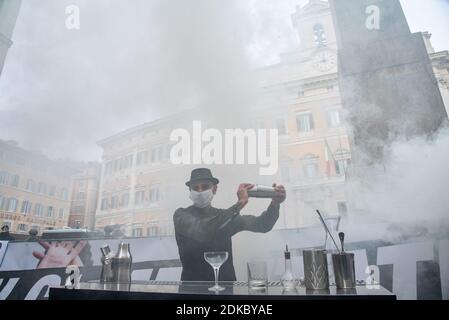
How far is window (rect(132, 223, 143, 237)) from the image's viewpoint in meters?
2.76

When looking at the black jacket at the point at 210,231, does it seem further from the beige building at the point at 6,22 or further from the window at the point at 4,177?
the beige building at the point at 6,22

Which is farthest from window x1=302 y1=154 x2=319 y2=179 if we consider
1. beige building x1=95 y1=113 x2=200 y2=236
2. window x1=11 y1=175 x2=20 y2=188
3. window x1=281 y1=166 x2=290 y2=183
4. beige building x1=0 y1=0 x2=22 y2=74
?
beige building x1=0 y1=0 x2=22 y2=74

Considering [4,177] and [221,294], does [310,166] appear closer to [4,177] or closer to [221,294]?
[221,294]

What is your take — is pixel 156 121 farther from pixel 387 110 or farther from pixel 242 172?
pixel 387 110

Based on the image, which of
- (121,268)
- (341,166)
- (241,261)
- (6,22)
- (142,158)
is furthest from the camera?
(6,22)

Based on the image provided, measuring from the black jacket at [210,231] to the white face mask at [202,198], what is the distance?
0.08m

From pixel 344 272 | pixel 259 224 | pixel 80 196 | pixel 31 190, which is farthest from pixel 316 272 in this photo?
pixel 31 190

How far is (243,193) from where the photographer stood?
257 centimetres

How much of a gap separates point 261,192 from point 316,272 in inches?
52.6

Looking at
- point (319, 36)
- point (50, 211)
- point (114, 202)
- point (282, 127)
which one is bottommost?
point (50, 211)

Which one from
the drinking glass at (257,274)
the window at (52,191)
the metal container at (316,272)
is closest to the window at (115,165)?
the window at (52,191)

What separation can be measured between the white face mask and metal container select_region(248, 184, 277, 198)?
0.39 m

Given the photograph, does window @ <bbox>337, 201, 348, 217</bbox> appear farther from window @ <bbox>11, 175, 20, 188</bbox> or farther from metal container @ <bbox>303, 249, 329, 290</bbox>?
window @ <bbox>11, 175, 20, 188</bbox>
